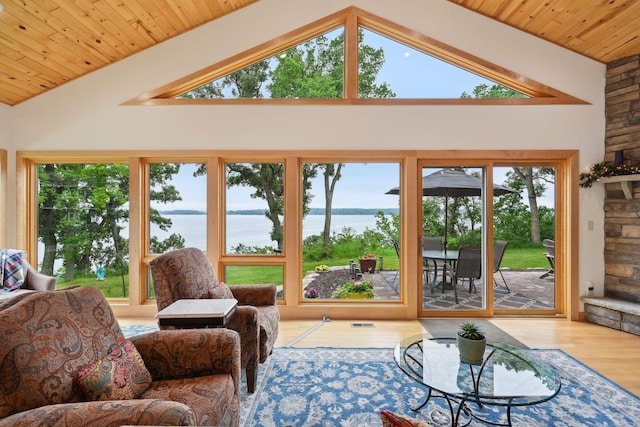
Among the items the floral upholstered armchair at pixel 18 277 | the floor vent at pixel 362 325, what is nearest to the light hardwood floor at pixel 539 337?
the floor vent at pixel 362 325

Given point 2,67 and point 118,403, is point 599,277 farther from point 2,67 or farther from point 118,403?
point 2,67

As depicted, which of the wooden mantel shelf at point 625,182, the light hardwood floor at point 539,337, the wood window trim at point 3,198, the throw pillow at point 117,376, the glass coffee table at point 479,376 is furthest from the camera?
the wood window trim at point 3,198

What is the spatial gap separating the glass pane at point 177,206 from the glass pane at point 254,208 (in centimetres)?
35

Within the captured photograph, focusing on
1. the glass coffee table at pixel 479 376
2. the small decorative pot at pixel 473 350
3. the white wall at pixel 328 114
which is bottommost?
the glass coffee table at pixel 479 376

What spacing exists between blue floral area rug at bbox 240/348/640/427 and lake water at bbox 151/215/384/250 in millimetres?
1682

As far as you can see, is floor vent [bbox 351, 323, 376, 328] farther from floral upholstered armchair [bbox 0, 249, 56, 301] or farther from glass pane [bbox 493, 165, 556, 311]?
floral upholstered armchair [bbox 0, 249, 56, 301]

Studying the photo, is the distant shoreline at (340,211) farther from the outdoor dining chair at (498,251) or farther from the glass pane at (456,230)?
the outdoor dining chair at (498,251)

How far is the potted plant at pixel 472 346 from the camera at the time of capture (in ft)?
6.57

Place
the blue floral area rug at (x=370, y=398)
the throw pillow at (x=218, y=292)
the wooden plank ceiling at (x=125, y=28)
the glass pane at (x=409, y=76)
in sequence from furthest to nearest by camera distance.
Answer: the glass pane at (x=409, y=76)
the wooden plank ceiling at (x=125, y=28)
the throw pillow at (x=218, y=292)
the blue floral area rug at (x=370, y=398)

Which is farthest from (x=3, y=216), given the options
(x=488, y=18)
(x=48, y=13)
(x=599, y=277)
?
(x=599, y=277)

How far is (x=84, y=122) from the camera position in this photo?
4008 mm

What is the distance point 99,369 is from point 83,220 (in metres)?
3.57

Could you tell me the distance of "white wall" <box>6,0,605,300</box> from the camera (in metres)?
3.99

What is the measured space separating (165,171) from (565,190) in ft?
17.4
